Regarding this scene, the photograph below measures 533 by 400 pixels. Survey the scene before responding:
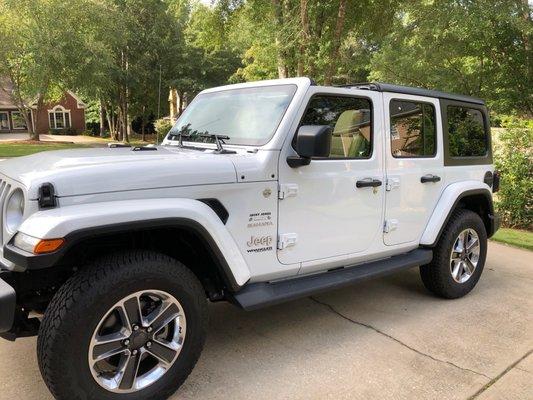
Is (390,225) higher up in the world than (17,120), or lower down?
lower down

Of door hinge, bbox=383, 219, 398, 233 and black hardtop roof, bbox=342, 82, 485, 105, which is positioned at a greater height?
black hardtop roof, bbox=342, 82, 485, 105

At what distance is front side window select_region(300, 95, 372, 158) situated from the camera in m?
3.54

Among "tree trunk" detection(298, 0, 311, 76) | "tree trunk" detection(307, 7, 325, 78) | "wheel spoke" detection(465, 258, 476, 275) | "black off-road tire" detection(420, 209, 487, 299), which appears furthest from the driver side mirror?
"tree trunk" detection(307, 7, 325, 78)

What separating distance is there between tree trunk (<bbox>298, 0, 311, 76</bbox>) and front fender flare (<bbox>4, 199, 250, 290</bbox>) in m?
14.1

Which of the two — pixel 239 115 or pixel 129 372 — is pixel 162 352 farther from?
pixel 239 115

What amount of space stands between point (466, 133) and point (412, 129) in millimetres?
902

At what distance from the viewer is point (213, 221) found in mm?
2812

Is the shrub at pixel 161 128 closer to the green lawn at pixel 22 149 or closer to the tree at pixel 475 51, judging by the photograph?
the green lawn at pixel 22 149

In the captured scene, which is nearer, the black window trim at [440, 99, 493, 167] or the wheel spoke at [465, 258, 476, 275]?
the black window trim at [440, 99, 493, 167]

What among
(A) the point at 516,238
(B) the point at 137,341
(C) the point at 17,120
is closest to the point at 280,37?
(A) the point at 516,238

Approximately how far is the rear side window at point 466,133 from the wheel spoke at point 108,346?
3362 millimetres

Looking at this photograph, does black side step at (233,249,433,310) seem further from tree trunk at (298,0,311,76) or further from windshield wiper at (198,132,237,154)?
tree trunk at (298,0,311,76)

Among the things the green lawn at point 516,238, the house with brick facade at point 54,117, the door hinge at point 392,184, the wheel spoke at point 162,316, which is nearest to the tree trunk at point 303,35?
the green lawn at point 516,238

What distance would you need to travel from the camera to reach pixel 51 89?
102ft
